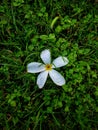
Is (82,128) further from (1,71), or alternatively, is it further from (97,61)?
(1,71)

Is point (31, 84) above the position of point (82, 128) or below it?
above

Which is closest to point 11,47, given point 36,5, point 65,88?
point 36,5

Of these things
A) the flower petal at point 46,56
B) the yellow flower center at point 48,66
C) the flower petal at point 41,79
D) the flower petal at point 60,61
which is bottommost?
the flower petal at point 41,79

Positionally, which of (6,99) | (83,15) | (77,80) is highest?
(83,15)

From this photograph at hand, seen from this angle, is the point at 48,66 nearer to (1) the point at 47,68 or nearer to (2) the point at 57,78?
(1) the point at 47,68

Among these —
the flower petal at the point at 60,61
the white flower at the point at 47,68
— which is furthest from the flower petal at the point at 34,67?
the flower petal at the point at 60,61

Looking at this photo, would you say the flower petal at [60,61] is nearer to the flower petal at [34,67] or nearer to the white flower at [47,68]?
the white flower at [47,68]
